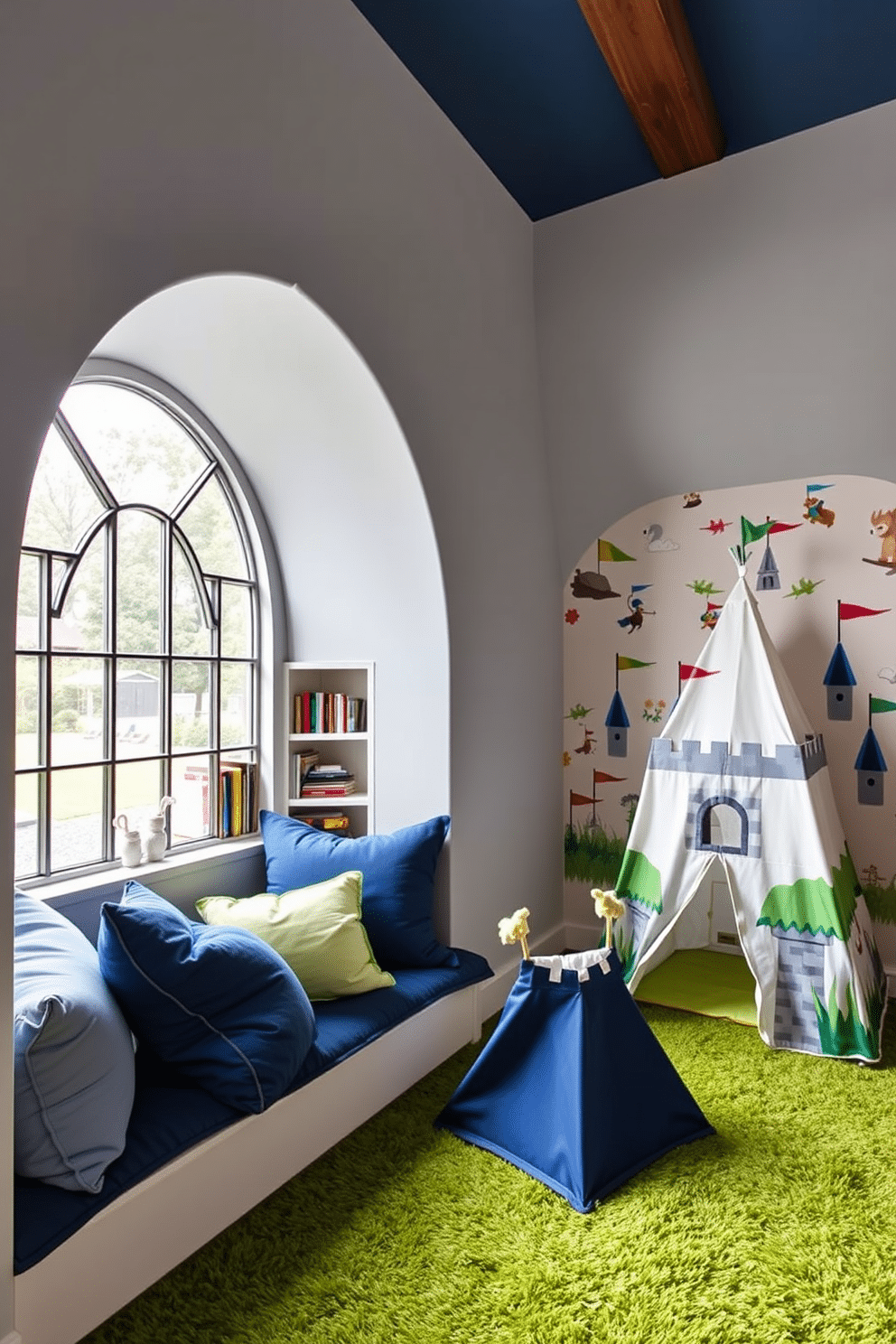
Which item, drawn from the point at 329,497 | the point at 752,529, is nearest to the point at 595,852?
the point at 752,529

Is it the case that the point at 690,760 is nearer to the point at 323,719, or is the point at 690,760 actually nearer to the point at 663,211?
the point at 323,719

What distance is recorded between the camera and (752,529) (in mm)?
3189

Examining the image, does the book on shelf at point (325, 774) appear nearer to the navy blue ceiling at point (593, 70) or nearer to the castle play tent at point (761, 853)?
the castle play tent at point (761, 853)

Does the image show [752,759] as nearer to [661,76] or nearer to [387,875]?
[387,875]

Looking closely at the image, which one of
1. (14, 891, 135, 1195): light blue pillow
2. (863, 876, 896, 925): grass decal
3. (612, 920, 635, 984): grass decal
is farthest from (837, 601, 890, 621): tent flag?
(14, 891, 135, 1195): light blue pillow

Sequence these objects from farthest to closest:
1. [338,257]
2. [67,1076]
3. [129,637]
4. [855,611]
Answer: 1. [855,611]
2. [129,637]
3. [338,257]
4. [67,1076]

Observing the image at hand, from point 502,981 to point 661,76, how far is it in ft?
9.27

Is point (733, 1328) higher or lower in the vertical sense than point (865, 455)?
lower

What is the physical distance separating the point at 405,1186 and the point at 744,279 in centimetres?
285

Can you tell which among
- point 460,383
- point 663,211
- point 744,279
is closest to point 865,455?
point 744,279

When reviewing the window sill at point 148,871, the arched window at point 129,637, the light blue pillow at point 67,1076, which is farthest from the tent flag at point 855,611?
the light blue pillow at point 67,1076

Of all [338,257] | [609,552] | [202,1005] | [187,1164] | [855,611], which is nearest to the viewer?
[187,1164]

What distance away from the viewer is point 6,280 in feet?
4.69

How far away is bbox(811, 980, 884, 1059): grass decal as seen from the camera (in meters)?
2.51
